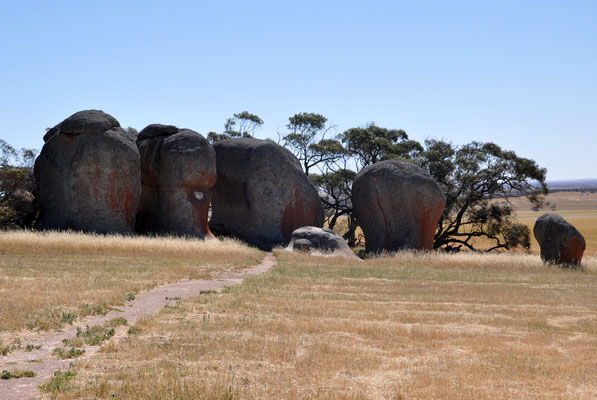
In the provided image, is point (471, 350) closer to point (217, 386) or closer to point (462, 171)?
point (217, 386)

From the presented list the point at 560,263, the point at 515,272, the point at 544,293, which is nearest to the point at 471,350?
the point at 544,293

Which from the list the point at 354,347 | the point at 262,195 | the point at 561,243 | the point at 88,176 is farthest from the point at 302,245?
the point at 354,347

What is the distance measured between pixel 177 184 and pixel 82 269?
1200cm

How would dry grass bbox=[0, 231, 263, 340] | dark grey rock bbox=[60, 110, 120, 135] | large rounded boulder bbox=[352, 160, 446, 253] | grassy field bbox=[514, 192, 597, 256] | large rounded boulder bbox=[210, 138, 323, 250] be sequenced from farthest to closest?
grassy field bbox=[514, 192, 597, 256], large rounded boulder bbox=[210, 138, 323, 250], large rounded boulder bbox=[352, 160, 446, 253], dark grey rock bbox=[60, 110, 120, 135], dry grass bbox=[0, 231, 263, 340]

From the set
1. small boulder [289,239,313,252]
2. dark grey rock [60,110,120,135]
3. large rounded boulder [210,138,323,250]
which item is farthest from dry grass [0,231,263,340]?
dark grey rock [60,110,120,135]

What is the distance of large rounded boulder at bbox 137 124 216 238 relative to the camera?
27.5m

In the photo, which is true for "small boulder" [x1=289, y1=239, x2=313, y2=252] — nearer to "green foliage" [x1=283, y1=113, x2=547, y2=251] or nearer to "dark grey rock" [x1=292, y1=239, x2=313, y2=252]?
"dark grey rock" [x1=292, y1=239, x2=313, y2=252]

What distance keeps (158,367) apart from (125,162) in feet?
65.3

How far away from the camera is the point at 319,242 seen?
25875 millimetres

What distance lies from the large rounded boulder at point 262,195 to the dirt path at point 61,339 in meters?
14.0

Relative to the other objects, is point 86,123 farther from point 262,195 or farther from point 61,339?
point 61,339

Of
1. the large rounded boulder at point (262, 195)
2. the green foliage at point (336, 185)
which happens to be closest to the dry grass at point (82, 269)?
the large rounded boulder at point (262, 195)

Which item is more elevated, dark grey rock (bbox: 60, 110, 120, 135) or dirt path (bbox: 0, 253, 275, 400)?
dark grey rock (bbox: 60, 110, 120, 135)

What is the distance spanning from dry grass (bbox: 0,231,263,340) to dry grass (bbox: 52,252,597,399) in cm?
176
